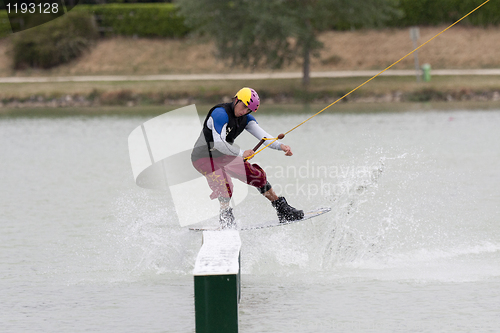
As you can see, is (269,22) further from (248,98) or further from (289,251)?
(248,98)

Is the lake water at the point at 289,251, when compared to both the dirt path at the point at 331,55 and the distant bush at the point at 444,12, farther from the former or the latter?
the distant bush at the point at 444,12

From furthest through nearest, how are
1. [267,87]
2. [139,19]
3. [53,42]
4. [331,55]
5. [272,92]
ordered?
[139,19], [53,42], [331,55], [267,87], [272,92]

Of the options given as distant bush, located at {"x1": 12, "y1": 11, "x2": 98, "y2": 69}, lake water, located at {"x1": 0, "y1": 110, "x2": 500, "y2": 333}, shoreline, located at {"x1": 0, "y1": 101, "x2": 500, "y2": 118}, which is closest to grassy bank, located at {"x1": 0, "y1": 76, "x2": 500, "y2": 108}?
shoreline, located at {"x1": 0, "y1": 101, "x2": 500, "y2": 118}

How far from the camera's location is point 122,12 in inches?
1881

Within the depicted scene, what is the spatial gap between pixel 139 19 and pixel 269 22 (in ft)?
55.4

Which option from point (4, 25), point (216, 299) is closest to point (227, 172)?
point (216, 299)

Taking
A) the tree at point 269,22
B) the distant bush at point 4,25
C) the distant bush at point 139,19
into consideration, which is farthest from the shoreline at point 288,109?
the distant bush at point 4,25

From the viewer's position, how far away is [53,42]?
149 feet

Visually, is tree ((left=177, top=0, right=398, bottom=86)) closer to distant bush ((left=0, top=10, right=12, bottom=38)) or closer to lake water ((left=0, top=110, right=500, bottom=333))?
lake water ((left=0, top=110, right=500, bottom=333))

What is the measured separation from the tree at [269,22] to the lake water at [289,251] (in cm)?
1456

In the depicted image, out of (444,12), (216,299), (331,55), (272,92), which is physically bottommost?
(216,299)

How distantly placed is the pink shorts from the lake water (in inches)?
46.6

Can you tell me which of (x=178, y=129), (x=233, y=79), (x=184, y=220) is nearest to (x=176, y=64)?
(x=233, y=79)

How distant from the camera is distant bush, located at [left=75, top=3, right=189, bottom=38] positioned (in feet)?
152
